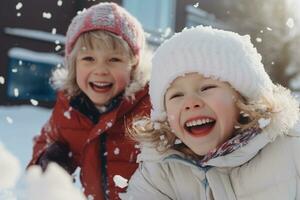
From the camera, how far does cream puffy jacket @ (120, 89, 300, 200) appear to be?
1.99 metres

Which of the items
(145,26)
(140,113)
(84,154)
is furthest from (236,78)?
(145,26)

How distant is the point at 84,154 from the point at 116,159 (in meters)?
0.18

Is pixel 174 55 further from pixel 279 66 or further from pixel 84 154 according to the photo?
pixel 279 66

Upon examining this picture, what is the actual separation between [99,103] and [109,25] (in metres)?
0.40

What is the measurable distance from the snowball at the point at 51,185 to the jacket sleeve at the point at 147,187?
0.21 metres

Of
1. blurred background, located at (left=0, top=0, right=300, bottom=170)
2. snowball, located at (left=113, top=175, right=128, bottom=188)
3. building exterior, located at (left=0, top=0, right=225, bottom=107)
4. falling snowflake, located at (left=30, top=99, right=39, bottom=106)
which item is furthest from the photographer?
falling snowflake, located at (left=30, top=99, right=39, bottom=106)

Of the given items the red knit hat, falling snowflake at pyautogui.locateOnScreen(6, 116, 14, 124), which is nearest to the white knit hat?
the red knit hat

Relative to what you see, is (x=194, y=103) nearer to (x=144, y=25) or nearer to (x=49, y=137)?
(x=49, y=137)

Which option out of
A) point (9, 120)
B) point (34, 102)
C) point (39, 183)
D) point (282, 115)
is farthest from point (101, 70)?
point (34, 102)

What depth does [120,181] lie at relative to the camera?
9.46ft

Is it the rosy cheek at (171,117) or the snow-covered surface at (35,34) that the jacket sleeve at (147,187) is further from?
the snow-covered surface at (35,34)

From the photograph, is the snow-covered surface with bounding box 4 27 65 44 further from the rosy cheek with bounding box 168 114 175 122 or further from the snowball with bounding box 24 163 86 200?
the rosy cheek with bounding box 168 114 175 122

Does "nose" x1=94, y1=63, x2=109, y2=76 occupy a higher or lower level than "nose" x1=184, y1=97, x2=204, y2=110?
lower

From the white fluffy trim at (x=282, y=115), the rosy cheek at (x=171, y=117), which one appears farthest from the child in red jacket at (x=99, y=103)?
the white fluffy trim at (x=282, y=115)
